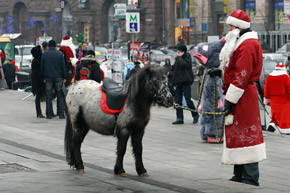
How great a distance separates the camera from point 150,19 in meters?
69.6

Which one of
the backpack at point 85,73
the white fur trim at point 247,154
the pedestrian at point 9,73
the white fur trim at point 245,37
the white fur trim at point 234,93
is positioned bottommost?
the pedestrian at point 9,73

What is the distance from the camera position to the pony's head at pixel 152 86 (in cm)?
988

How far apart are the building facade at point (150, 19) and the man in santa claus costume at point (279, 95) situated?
115ft

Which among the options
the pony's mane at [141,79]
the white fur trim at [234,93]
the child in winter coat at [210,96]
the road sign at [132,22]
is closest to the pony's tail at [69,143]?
the pony's mane at [141,79]

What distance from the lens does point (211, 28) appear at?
6519 cm

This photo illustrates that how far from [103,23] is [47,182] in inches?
2657

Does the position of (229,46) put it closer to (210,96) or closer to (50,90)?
(210,96)

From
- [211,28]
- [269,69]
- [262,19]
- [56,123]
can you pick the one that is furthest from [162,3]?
[56,123]

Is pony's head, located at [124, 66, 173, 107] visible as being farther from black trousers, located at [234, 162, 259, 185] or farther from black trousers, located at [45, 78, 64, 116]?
black trousers, located at [45, 78, 64, 116]

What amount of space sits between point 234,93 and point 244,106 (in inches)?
9.1

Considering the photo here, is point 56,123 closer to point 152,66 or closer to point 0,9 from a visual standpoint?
point 152,66

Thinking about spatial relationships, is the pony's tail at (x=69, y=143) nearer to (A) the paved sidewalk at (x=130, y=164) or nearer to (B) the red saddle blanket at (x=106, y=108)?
(A) the paved sidewalk at (x=130, y=164)

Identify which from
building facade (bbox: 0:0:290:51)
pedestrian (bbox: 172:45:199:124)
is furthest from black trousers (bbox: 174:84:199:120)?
building facade (bbox: 0:0:290:51)

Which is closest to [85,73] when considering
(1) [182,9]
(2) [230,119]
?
(2) [230,119]
